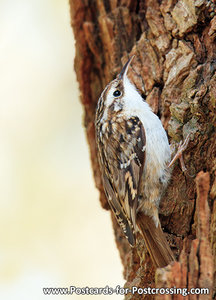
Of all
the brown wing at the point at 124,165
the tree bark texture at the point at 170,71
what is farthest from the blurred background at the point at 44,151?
the brown wing at the point at 124,165

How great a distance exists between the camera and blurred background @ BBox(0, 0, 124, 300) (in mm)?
4199

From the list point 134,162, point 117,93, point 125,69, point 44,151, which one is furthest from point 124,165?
point 44,151

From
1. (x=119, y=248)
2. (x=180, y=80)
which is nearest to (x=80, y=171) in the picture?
(x=119, y=248)

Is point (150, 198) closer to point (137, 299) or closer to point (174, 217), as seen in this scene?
point (174, 217)

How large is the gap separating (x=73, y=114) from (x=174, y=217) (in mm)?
2042

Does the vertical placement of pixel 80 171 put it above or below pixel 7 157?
below

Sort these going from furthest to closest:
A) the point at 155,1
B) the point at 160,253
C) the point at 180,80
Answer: the point at 155,1
the point at 180,80
the point at 160,253

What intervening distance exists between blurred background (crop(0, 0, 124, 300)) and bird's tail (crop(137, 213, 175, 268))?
154cm

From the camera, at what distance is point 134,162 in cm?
284

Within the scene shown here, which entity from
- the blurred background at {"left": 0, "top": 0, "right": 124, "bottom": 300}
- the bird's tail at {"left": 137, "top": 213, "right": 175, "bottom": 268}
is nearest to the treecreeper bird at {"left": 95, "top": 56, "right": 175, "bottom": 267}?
the bird's tail at {"left": 137, "top": 213, "right": 175, "bottom": 268}

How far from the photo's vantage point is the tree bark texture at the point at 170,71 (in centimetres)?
253

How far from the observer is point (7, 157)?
4.36 metres

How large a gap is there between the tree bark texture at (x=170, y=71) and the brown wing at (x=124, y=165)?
180 mm

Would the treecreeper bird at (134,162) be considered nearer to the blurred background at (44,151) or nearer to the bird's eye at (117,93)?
the bird's eye at (117,93)
